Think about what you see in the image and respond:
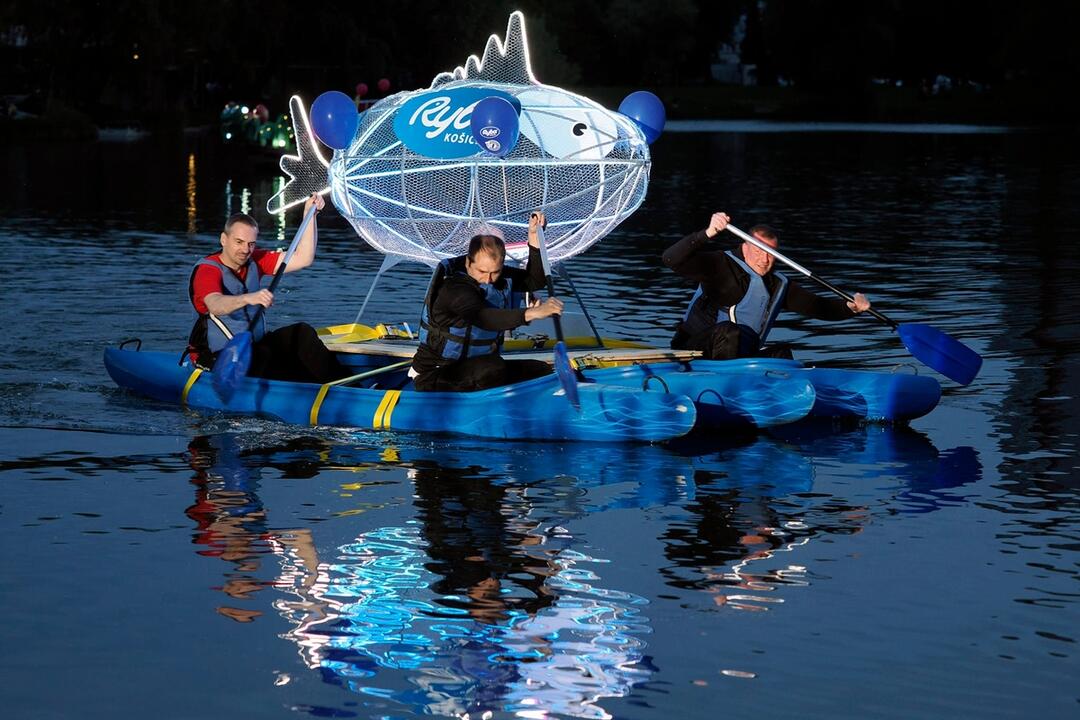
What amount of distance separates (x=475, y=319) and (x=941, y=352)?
3312mm

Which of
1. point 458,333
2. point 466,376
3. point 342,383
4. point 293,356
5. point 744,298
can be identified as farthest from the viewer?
point 293,356

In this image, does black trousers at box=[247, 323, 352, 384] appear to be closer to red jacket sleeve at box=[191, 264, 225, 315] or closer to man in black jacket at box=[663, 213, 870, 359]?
red jacket sleeve at box=[191, 264, 225, 315]

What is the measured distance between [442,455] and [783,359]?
7.85 feet

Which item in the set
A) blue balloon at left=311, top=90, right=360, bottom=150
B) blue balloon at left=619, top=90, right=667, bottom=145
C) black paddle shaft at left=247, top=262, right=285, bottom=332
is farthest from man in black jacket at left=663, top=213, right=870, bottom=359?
blue balloon at left=311, top=90, right=360, bottom=150

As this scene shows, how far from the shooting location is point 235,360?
12.3 metres

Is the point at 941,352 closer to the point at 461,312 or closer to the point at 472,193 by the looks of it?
the point at 461,312

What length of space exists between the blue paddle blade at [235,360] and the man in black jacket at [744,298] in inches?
109

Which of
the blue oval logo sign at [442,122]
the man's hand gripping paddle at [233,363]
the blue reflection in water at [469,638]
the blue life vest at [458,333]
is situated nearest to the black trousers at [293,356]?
the man's hand gripping paddle at [233,363]

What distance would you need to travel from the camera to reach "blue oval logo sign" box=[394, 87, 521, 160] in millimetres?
12797

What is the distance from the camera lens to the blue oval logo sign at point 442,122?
504 inches

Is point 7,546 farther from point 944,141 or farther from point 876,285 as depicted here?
point 944,141

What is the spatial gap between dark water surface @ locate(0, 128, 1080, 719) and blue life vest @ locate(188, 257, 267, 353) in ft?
1.77

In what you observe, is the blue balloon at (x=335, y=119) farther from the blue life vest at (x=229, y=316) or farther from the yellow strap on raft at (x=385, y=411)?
the yellow strap on raft at (x=385, y=411)

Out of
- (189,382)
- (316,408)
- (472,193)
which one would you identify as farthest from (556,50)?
(316,408)
